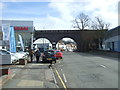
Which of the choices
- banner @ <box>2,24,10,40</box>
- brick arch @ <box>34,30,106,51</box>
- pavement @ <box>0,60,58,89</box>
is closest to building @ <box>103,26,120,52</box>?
brick arch @ <box>34,30,106,51</box>

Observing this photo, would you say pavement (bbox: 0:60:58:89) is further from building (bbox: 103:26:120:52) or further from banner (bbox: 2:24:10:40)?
building (bbox: 103:26:120:52)

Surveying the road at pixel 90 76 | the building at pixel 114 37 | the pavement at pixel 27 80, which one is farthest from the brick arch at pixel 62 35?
the pavement at pixel 27 80

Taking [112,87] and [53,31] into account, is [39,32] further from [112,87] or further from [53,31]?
[112,87]

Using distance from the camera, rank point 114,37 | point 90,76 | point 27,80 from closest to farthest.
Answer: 1. point 27,80
2. point 90,76
3. point 114,37

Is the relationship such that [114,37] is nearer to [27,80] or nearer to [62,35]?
[62,35]

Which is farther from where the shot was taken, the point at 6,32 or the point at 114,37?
the point at 114,37

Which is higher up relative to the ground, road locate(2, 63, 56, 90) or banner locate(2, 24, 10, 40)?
banner locate(2, 24, 10, 40)

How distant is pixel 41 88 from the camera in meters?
8.91

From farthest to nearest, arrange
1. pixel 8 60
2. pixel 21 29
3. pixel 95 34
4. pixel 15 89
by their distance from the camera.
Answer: pixel 21 29 < pixel 95 34 < pixel 8 60 < pixel 15 89

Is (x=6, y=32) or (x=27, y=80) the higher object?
(x=6, y=32)

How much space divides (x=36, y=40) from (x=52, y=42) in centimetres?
687

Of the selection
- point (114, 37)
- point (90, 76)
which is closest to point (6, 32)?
point (90, 76)

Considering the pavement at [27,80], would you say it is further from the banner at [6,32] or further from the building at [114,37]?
the building at [114,37]

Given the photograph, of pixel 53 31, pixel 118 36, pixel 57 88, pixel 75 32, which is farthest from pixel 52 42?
pixel 57 88
